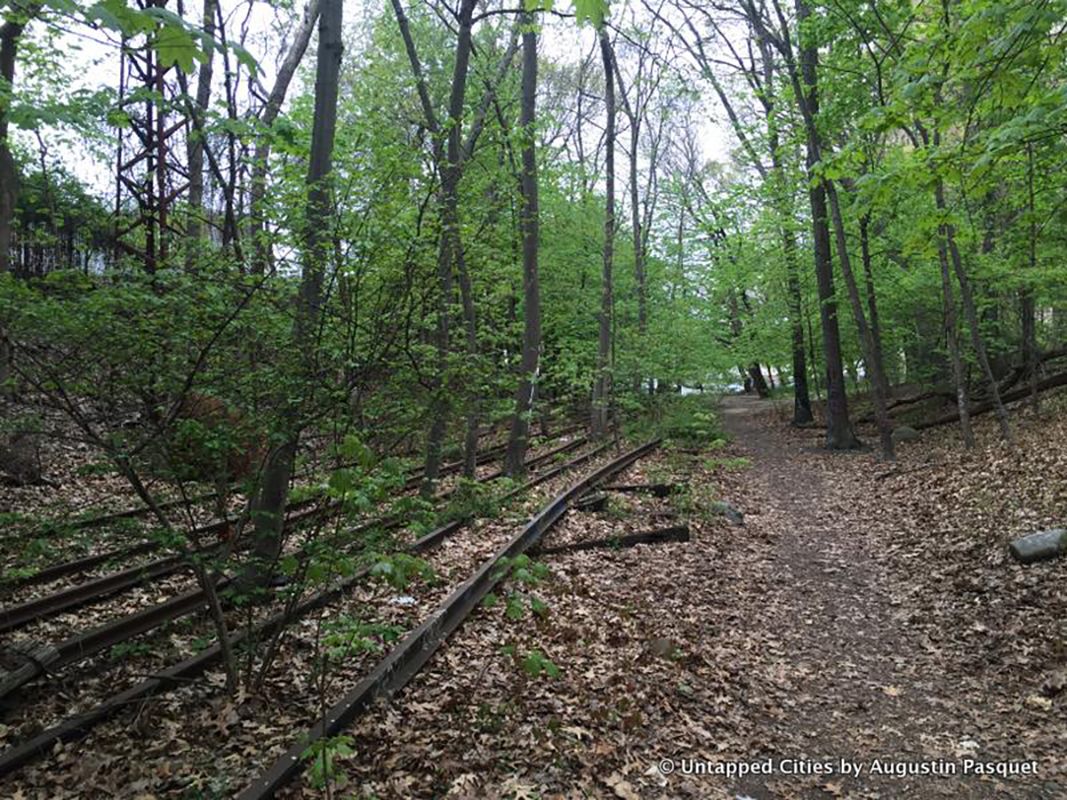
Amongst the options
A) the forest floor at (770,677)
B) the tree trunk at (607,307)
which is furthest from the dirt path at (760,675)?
the tree trunk at (607,307)

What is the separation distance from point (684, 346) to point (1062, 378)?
9396 mm

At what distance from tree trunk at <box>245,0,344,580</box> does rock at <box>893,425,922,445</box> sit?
15.0 metres

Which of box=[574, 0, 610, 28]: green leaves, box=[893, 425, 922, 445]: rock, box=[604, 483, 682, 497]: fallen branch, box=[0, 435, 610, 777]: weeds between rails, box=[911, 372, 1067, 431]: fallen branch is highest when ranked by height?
box=[574, 0, 610, 28]: green leaves

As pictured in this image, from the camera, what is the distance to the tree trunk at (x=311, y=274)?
13.6 feet

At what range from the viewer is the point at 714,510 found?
10523 millimetres

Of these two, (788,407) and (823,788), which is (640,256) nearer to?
(788,407)

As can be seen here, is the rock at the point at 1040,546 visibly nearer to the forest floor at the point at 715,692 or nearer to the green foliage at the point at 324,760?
the forest floor at the point at 715,692

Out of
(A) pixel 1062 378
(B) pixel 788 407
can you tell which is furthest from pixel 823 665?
(B) pixel 788 407

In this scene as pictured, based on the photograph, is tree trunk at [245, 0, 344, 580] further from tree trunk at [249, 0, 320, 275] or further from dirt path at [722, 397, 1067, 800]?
dirt path at [722, 397, 1067, 800]

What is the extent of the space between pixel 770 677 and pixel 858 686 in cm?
65

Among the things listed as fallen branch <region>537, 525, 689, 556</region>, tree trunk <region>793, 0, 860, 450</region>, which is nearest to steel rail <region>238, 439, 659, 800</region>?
fallen branch <region>537, 525, 689, 556</region>

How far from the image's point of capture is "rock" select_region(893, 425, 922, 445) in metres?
16.1

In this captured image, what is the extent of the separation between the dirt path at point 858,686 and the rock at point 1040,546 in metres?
1.11

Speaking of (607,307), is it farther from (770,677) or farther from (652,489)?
(770,677)
